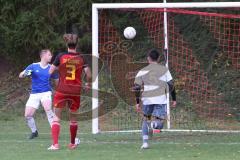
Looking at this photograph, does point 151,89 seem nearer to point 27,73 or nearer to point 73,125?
point 73,125

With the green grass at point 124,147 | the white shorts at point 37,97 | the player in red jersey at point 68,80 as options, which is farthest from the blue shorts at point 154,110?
A: the white shorts at point 37,97

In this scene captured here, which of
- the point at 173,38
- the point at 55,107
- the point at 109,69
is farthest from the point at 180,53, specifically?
the point at 55,107

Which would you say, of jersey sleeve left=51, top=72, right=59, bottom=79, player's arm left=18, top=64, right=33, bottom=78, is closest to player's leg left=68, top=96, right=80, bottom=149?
jersey sleeve left=51, top=72, right=59, bottom=79

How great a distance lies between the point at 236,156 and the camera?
34.6 feet

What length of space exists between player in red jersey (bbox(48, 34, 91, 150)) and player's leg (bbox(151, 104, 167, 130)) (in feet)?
4.90

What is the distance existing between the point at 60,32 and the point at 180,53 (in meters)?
5.55

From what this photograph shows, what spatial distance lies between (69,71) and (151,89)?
62.3 inches

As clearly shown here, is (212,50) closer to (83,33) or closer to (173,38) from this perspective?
(173,38)

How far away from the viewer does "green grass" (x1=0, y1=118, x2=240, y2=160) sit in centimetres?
1061

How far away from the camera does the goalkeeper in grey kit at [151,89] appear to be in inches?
460

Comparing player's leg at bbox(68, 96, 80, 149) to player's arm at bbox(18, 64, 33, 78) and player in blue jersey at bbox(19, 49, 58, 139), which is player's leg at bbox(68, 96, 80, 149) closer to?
player in blue jersey at bbox(19, 49, 58, 139)

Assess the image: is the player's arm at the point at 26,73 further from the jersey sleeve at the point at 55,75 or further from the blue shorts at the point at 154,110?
the blue shorts at the point at 154,110

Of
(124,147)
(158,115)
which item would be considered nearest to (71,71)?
(124,147)

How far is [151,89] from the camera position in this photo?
1206 cm
